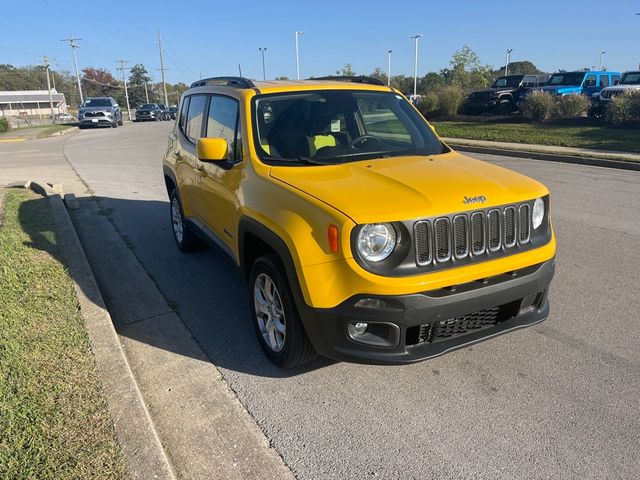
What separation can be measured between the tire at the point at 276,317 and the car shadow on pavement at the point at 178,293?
0.58ft

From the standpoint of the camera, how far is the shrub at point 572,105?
20281 mm

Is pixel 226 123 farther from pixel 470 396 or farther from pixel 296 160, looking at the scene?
pixel 470 396

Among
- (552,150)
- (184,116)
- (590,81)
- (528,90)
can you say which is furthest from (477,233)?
(590,81)

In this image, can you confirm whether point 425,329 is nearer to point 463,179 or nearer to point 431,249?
point 431,249

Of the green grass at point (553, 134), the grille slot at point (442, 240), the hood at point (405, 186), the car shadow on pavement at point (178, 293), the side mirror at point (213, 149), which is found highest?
the side mirror at point (213, 149)

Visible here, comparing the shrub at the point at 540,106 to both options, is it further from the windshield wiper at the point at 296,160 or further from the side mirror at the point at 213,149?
the side mirror at the point at 213,149

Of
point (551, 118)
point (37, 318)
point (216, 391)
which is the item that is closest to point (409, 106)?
point (216, 391)

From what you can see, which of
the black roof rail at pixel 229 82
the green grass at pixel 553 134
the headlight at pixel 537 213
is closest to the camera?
the headlight at pixel 537 213

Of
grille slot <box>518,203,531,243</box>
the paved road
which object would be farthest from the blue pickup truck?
grille slot <box>518,203,531,243</box>

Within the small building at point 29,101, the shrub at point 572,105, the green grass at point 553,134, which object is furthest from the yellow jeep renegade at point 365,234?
the small building at point 29,101

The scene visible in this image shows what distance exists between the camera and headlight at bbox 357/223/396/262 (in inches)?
112

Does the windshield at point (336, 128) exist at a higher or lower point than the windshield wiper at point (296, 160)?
higher

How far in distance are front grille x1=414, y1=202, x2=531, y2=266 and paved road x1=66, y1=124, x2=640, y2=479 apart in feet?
2.99

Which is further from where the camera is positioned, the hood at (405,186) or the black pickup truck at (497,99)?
the black pickup truck at (497,99)
